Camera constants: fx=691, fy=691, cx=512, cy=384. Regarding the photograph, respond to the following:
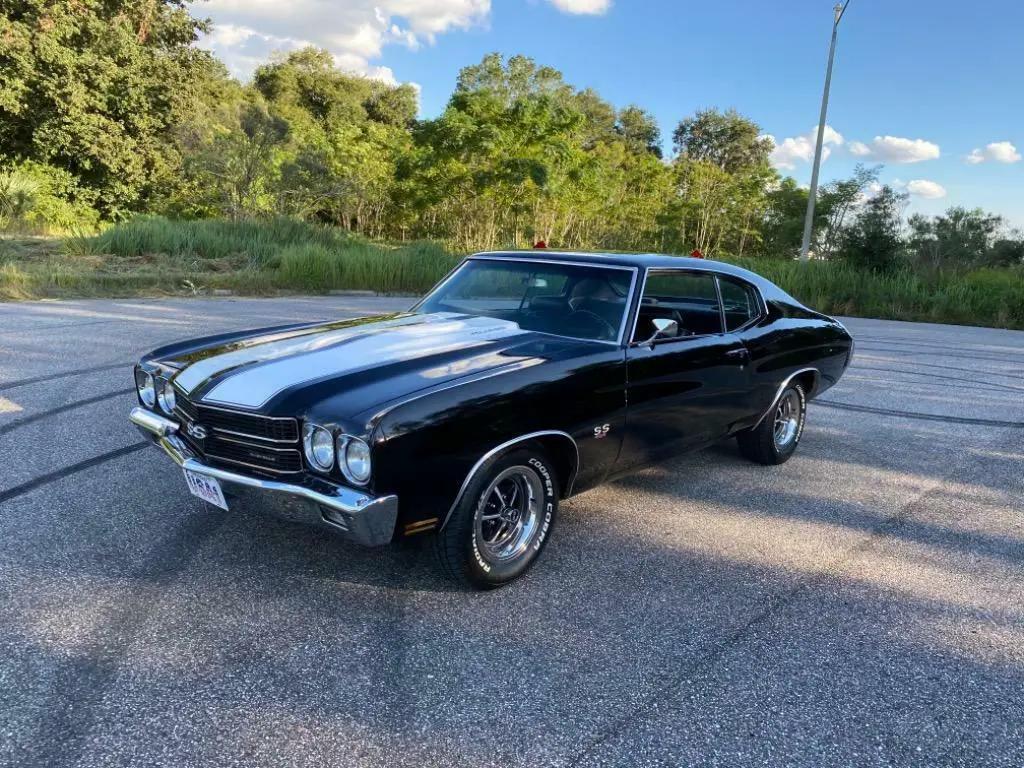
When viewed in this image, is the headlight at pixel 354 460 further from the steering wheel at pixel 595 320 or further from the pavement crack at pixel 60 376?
the pavement crack at pixel 60 376

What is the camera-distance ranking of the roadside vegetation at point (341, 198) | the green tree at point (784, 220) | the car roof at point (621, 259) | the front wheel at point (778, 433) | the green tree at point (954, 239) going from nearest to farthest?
the car roof at point (621, 259), the front wheel at point (778, 433), the roadside vegetation at point (341, 198), the green tree at point (954, 239), the green tree at point (784, 220)

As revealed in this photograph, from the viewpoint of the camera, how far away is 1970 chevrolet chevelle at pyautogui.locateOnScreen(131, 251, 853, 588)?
8.34 ft

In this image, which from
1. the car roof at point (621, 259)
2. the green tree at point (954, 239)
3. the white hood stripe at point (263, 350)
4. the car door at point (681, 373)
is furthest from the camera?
the green tree at point (954, 239)

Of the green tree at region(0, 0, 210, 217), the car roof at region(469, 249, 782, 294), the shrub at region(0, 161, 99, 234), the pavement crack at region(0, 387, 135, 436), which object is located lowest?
the pavement crack at region(0, 387, 135, 436)

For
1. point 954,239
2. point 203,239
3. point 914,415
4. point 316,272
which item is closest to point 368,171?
point 203,239

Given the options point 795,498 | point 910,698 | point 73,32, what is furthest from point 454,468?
point 73,32

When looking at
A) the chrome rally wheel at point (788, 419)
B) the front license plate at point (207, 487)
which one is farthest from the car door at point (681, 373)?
the front license plate at point (207, 487)

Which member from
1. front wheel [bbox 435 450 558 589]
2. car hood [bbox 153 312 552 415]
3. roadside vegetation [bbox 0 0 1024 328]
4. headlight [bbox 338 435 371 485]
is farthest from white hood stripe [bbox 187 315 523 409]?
roadside vegetation [bbox 0 0 1024 328]

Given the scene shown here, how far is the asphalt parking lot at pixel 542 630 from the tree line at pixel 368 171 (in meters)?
17.3

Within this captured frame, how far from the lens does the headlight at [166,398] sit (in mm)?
3195

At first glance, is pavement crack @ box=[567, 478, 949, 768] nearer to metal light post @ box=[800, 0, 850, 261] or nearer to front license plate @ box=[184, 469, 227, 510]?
front license plate @ box=[184, 469, 227, 510]

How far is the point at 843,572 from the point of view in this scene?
3.24 meters

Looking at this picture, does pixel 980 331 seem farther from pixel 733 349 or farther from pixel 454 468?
pixel 454 468

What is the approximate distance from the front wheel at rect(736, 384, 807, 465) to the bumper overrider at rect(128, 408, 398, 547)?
286 cm
